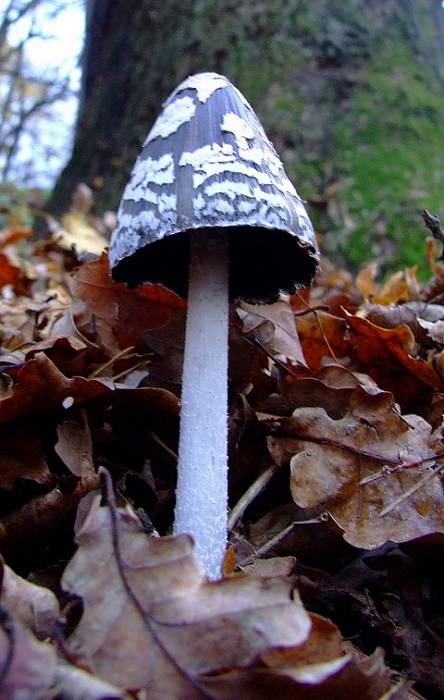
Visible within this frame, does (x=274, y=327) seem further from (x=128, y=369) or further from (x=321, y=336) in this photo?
(x=128, y=369)

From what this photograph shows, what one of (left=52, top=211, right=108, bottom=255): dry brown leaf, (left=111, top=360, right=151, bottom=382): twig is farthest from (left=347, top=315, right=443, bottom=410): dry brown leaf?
(left=52, top=211, right=108, bottom=255): dry brown leaf

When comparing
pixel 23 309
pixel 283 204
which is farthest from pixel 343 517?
pixel 23 309

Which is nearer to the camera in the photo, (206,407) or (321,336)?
(206,407)

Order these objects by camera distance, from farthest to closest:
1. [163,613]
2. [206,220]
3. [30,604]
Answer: [206,220] < [30,604] < [163,613]

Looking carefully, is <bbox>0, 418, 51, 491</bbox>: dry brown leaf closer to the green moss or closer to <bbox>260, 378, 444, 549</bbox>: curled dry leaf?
<bbox>260, 378, 444, 549</bbox>: curled dry leaf

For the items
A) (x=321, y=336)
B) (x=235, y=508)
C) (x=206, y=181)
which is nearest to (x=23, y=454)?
(x=235, y=508)
